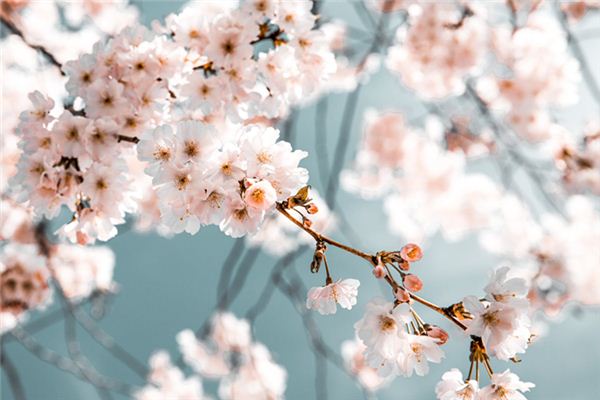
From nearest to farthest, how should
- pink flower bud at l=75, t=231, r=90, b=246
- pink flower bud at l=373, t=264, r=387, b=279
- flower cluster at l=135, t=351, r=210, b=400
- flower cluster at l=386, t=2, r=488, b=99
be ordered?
pink flower bud at l=373, t=264, r=387, b=279 → pink flower bud at l=75, t=231, r=90, b=246 → flower cluster at l=386, t=2, r=488, b=99 → flower cluster at l=135, t=351, r=210, b=400

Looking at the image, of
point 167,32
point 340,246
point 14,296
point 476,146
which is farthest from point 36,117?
point 476,146

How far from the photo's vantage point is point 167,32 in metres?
2.01

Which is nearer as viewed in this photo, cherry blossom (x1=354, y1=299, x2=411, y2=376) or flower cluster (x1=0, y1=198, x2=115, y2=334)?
cherry blossom (x1=354, y1=299, x2=411, y2=376)

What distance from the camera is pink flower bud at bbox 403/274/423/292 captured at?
1250 mm

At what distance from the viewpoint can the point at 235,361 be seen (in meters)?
5.96

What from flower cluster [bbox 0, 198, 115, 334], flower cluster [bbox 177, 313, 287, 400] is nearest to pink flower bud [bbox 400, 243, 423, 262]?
flower cluster [bbox 0, 198, 115, 334]

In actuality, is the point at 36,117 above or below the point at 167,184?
above

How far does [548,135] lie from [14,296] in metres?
4.22

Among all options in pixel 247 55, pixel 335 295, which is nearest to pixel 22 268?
pixel 247 55

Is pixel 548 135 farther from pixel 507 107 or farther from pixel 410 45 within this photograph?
pixel 410 45

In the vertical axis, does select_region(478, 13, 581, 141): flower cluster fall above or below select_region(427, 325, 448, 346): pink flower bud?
above

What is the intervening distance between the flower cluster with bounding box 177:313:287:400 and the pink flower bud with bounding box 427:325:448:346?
4614 millimetres

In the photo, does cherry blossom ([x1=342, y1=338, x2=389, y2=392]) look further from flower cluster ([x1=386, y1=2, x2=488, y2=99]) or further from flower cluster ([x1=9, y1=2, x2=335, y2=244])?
flower cluster ([x1=9, y1=2, x2=335, y2=244])

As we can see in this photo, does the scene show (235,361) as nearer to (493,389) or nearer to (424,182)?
(424,182)
